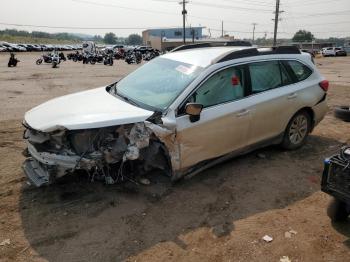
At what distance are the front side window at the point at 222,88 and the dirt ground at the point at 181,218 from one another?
1085 mm

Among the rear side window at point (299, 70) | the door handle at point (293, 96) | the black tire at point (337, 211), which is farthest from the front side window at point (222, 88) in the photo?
the black tire at point (337, 211)

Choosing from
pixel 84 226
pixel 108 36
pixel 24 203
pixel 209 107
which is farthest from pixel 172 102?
pixel 108 36

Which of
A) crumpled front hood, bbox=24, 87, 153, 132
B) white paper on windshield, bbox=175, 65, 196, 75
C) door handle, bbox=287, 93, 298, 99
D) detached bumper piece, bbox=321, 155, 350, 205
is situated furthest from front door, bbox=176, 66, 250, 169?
detached bumper piece, bbox=321, 155, 350, 205

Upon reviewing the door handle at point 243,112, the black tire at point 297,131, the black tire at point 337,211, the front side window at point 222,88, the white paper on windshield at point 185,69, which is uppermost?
the white paper on windshield at point 185,69

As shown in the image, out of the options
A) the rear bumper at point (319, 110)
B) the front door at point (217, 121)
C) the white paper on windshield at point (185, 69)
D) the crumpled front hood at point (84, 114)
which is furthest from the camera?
the rear bumper at point (319, 110)

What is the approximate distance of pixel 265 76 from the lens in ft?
17.5

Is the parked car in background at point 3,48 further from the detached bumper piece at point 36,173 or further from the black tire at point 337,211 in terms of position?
the black tire at point 337,211

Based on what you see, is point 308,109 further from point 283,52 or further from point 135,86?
point 135,86

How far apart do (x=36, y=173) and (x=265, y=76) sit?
3.42 metres

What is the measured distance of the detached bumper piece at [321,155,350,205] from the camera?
11.2 ft

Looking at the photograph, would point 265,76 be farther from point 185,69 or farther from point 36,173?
point 36,173

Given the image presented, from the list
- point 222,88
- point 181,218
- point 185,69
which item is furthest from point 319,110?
point 181,218

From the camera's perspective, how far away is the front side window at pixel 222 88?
457cm

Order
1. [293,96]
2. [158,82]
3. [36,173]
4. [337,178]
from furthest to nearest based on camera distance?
[293,96] → [158,82] → [36,173] → [337,178]
